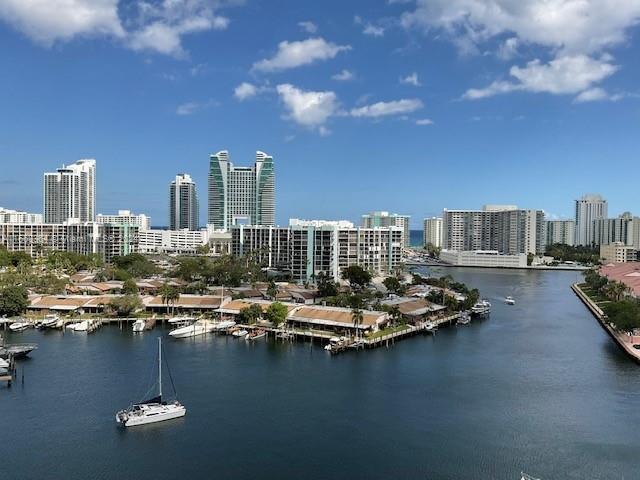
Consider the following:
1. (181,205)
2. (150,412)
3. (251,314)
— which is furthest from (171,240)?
(150,412)

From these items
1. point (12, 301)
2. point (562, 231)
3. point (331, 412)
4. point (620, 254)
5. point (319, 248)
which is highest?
point (562, 231)

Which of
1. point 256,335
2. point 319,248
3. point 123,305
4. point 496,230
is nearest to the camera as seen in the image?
point 256,335

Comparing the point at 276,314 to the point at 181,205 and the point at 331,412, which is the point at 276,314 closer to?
the point at 331,412

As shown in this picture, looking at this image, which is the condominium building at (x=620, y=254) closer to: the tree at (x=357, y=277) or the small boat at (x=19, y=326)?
the tree at (x=357, y=277)

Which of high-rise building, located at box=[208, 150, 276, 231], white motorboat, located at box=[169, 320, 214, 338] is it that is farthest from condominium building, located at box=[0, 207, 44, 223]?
white motorboat, located at box=[169, 320, 214, 338]

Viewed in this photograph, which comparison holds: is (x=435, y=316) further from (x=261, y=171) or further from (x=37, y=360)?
(x=261, y=171)

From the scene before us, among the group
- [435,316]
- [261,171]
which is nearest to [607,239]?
[261,171]

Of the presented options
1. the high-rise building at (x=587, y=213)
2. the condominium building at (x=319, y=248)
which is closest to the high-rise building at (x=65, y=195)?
the condominium building at (x=319, y=248)
